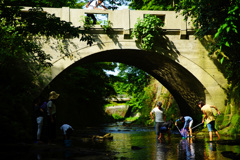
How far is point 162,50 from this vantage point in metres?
13.2

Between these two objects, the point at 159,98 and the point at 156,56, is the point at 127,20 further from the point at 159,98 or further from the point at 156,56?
the point at 159,98

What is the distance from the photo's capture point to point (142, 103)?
2642 cm

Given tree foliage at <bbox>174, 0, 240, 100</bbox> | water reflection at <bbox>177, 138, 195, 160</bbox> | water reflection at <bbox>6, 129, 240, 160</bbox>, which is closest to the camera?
water reflection at <bbox>6, 129, 240, 160</bbox>

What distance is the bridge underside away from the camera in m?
13.6

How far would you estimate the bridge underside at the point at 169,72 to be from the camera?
535 inches

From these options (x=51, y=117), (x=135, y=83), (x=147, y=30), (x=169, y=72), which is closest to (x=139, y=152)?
(x=51, y=117)

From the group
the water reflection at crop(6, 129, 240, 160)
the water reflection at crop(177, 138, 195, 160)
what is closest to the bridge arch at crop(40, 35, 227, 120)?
the water reflection at crop(6, 129, 240, 160)

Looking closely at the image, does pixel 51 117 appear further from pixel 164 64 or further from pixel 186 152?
pixel 164 64

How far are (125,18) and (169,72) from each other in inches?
157

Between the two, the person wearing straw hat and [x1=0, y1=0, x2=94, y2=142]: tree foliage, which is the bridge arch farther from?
the person wearing straw hat

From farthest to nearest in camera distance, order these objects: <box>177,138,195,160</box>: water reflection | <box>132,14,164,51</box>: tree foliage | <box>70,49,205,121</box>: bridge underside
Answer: <box>70,49,205,121</box>: bridge underside < <box>132,14,164,51</box>: tree foliage < <box>177,138,195,160</box>: water reflection

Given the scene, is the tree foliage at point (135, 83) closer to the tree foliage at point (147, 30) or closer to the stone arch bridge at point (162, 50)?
the stone arch bridge at point (162, 50)

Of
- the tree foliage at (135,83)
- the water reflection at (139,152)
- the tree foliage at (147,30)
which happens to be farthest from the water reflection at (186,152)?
the tree foliage at (135,83)

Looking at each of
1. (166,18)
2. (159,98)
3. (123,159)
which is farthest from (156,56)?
(159,98)
